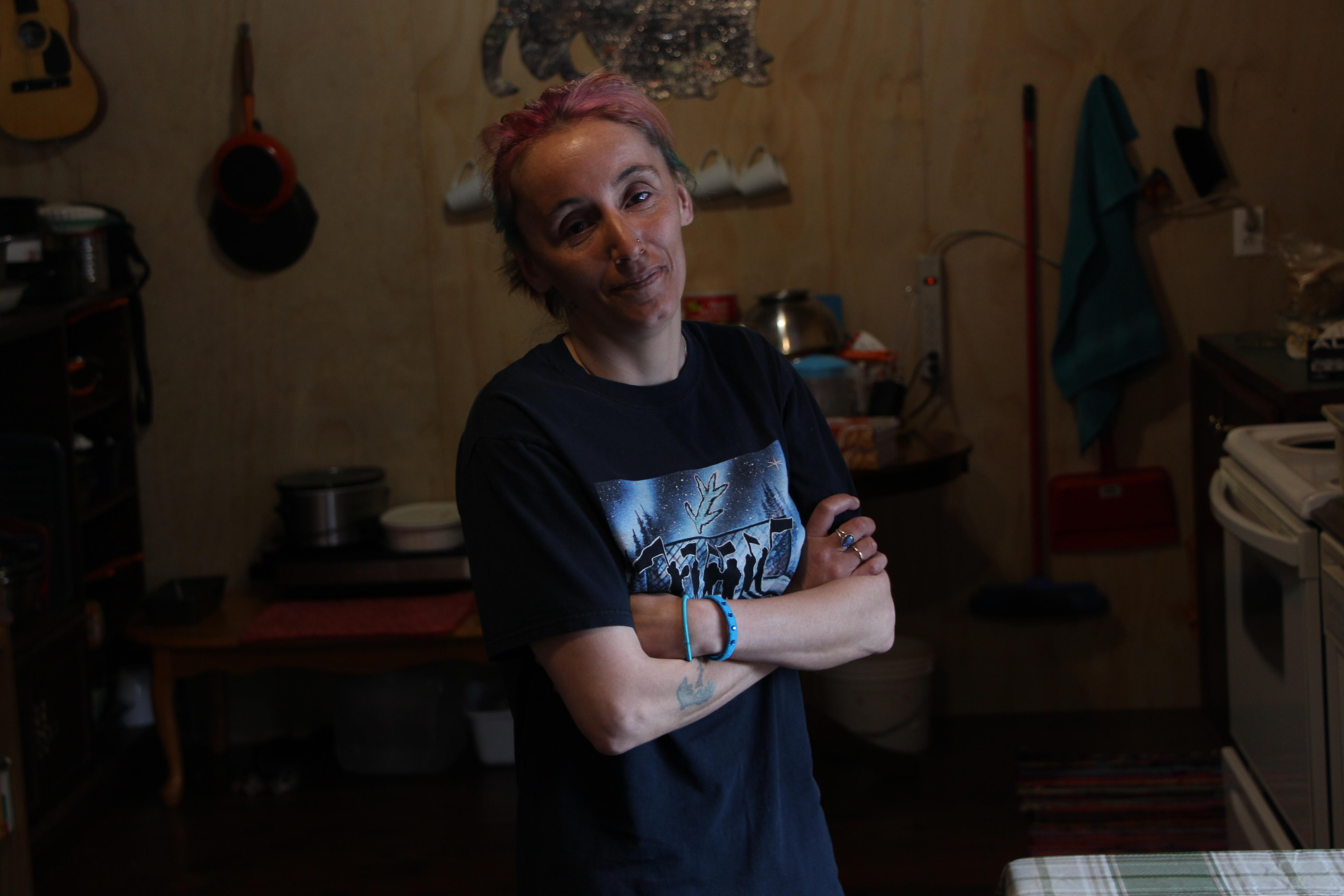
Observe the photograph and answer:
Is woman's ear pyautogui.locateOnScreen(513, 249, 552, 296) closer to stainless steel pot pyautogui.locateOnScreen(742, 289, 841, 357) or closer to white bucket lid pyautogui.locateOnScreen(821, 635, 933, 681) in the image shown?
stainless steel pot pyautogui.locateOnScreen(742, 289, 841, 357)

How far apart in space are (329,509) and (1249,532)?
217 cm

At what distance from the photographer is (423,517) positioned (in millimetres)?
3281

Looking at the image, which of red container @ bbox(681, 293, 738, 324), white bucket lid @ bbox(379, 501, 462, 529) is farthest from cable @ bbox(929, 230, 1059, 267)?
white bucket lid @ bbox(379, 501, 462, 529)

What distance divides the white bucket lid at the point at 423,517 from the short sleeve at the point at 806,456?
1.99m

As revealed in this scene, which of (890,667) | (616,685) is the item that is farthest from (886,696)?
(616,685)

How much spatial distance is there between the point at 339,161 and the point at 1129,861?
2866 mm

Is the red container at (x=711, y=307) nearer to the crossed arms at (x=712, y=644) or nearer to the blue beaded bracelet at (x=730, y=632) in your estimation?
the crossed arms at (x=712, y=644)

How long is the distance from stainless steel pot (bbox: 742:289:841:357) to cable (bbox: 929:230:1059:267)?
388 millimetres

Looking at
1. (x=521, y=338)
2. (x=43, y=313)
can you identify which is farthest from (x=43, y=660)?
(x=521, y=338)

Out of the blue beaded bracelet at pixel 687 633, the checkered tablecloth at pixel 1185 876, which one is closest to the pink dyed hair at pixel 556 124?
the blue beaded bracelet at pixel 687 633

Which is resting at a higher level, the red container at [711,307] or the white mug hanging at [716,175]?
the white mug hanging at [716,175]

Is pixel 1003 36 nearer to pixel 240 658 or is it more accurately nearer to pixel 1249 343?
pixel 1249 343

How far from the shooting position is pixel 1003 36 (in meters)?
3.16

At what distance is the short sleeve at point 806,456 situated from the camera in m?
1.29
